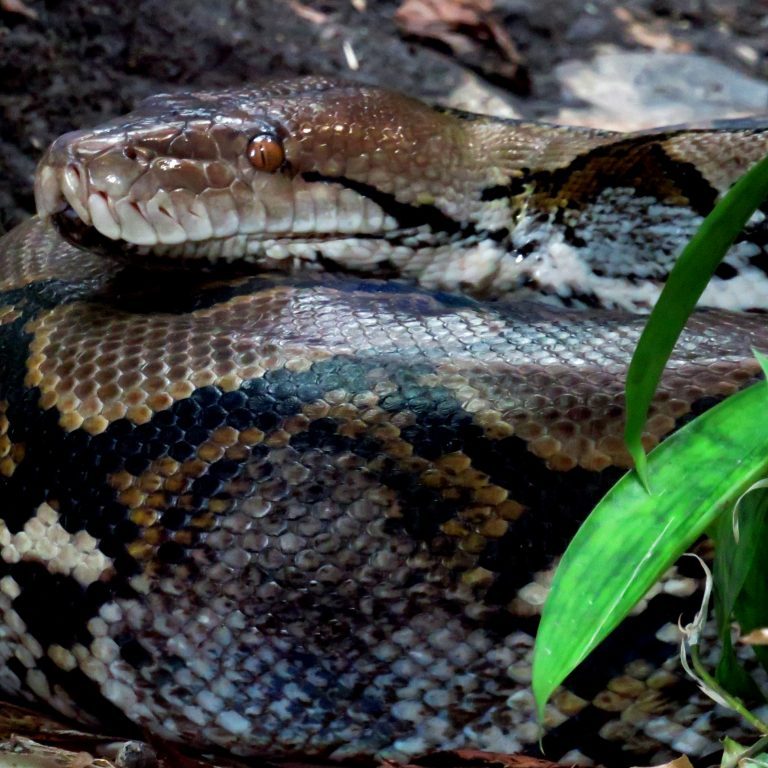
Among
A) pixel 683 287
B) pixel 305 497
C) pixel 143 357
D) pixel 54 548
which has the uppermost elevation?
pixel 683 287

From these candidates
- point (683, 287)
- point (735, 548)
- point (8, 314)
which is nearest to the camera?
point (683, 287)

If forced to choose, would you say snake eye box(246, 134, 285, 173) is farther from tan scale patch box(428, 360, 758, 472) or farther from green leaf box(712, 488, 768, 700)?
green leaf box(712, 488, 768, 700)

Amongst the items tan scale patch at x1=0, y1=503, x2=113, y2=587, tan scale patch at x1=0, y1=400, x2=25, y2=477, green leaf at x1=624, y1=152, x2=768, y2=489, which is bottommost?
tan scale patch at x1=0, y1=503, x2=113, y2=587

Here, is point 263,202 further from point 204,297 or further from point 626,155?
point 626,155

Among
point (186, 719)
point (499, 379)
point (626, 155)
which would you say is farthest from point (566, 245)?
point (186, 719)

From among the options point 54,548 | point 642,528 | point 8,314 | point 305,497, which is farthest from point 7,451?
point 642,528

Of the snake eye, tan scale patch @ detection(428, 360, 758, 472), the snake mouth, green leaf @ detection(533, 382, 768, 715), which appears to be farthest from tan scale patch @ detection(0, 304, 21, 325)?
green leaf @ detection(533, 382, 768, 715)

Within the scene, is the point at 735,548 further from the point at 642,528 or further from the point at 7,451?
the point at 7,451
